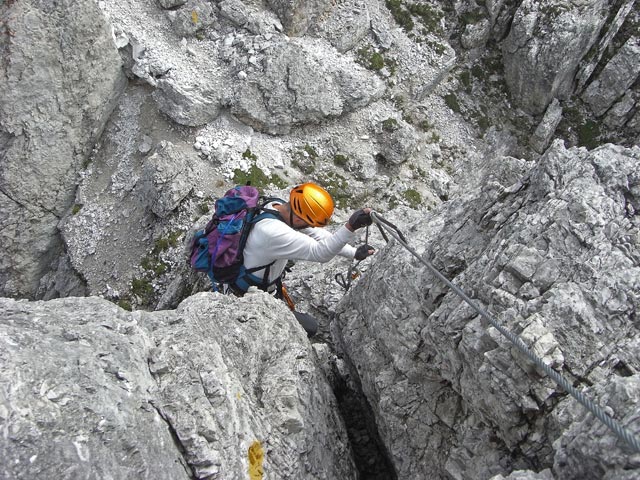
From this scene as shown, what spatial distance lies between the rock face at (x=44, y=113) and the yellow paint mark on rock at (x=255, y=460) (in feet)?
62.5

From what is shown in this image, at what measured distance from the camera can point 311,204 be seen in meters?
9.11

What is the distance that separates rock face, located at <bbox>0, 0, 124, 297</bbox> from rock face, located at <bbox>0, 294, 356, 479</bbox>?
16479 mm

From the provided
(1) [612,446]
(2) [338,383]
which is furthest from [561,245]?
(2) [338,383]

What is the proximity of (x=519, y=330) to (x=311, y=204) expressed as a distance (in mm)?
4761

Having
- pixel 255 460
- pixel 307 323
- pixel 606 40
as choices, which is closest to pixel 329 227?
pixel 307 323

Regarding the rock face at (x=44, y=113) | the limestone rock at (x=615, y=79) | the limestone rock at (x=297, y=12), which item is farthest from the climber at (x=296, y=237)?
the limestone rock at (x=615, y=79)

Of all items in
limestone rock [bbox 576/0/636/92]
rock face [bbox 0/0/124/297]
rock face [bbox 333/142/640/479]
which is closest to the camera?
rock face [bbox 333/142/640/479]

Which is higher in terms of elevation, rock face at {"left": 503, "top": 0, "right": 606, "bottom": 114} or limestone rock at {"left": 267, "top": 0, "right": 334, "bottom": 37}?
rock face at {"left": 503, "top": 0, "right": 606, "bottom": 114}

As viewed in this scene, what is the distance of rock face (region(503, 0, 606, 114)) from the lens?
2167cm

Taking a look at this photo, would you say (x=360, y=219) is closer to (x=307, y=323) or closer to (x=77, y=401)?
(x=307, y=323)

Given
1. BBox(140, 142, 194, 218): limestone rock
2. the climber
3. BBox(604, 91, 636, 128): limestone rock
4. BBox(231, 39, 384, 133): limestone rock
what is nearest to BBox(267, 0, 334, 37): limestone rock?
BBox(231, 39, 384, 133): limestone rock

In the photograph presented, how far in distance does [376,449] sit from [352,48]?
19.9 m

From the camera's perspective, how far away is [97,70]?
20.2 metres

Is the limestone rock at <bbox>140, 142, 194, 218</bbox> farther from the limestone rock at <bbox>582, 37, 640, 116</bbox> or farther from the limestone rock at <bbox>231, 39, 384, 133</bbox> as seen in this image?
the limestone rock at <bbox>582, 37, 640, 116</bbox>
